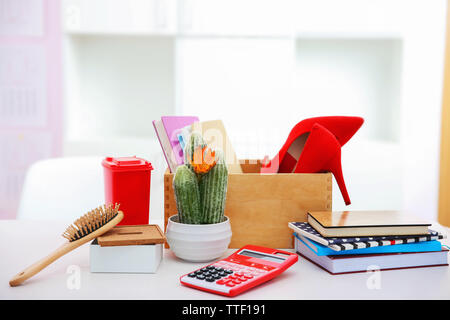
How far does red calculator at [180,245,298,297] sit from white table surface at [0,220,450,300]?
1cm

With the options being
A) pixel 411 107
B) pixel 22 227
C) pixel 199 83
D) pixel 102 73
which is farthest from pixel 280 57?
pixel 22 227

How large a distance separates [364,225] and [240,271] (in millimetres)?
235

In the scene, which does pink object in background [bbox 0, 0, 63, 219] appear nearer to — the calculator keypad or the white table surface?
the white table surface

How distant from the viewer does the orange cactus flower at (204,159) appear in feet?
2.69

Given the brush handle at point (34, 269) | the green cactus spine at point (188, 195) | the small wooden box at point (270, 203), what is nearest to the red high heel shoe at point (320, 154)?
the small wooden box at point (270, 203)

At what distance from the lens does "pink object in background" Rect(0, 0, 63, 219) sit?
8.63 ft

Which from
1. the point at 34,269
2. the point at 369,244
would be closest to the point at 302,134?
the point at 369,244

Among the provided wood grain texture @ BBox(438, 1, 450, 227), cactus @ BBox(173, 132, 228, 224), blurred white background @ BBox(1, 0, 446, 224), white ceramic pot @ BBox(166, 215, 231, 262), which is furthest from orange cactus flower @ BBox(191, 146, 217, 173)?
blurred white background @ BBox(1, 0, 446, 224)

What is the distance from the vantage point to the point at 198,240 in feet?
2.72

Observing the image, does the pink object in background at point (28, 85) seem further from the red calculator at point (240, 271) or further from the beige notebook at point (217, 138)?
the red calculator at point (240, 271)

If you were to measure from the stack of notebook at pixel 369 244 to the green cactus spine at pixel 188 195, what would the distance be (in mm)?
201

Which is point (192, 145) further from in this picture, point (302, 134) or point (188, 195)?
point (302, 134)

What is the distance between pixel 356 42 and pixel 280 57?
568 millimetres
